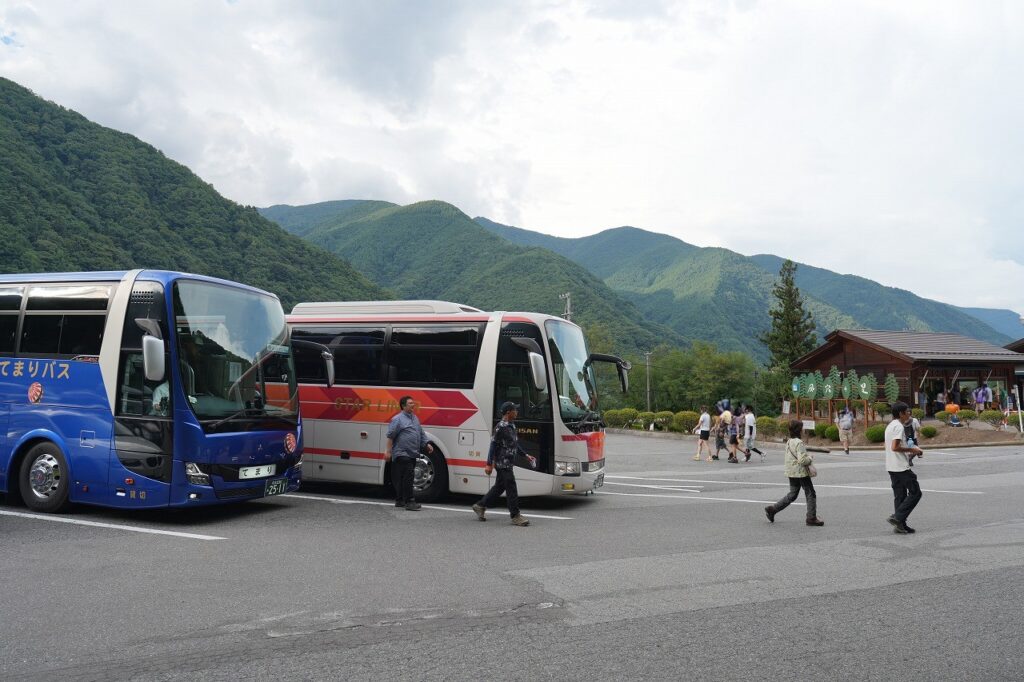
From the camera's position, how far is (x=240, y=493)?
998 centimetres

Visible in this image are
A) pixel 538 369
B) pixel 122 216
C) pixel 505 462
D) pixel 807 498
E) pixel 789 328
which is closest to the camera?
pixel 505 462

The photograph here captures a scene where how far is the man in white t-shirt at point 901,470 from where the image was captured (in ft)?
31.4

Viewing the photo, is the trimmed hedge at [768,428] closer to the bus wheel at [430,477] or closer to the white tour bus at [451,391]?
the white tour bus at [451,391]

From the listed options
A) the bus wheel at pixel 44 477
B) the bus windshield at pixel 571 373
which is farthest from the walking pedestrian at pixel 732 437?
the bus wheel at pixel 44 477

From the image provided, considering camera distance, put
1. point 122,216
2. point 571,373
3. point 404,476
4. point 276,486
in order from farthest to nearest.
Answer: point 122,216, point 571,373, point 404,476, point 276,486

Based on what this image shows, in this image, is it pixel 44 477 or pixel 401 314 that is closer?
pixel 44 477

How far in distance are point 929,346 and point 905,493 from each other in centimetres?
3641

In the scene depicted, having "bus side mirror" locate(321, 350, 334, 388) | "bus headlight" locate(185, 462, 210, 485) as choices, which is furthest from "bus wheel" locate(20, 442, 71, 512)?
"bus side mirror" locate(321, 350, 334, 388)

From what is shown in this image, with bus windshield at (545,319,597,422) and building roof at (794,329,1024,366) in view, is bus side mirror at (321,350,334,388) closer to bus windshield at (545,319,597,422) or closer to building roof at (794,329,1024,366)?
bus windshield at (545,319,597,422)

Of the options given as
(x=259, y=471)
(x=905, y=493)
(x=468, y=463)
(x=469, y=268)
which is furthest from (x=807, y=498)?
(x=469, y=268)

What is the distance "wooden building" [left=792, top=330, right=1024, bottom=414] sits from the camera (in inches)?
1550

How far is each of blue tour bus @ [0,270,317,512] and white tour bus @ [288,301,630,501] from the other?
2.01 metres

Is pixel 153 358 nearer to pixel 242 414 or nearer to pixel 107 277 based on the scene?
pixel 242 414

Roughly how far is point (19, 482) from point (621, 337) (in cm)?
10702
